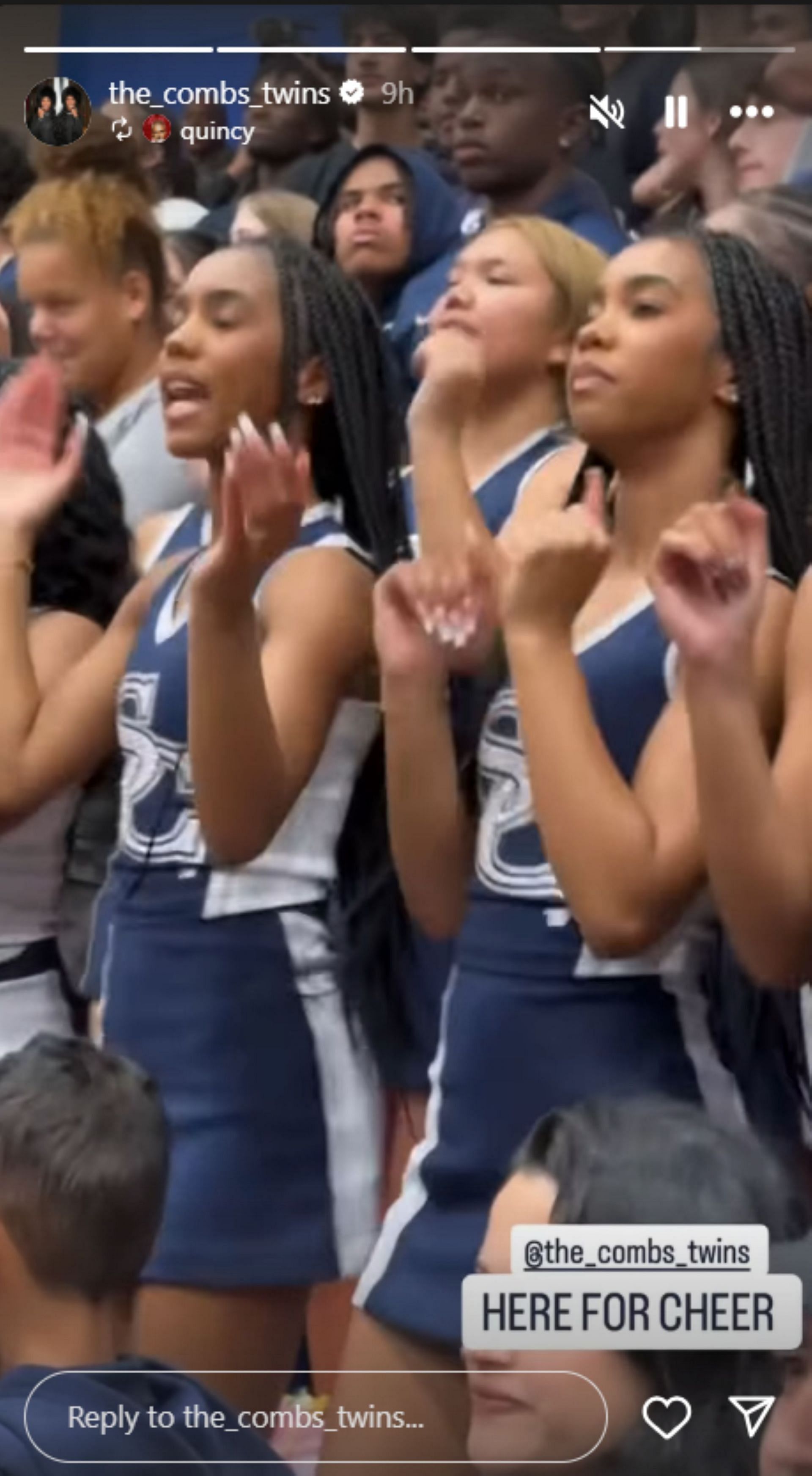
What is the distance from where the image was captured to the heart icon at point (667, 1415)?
2.52 m

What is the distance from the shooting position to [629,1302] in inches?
99.0

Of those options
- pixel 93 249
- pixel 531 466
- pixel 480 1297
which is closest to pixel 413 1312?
pixel 480 1297

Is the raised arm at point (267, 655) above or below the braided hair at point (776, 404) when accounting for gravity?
below

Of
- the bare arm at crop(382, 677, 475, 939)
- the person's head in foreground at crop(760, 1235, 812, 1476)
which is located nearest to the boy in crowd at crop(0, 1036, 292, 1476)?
the bare arm at crop(382, 677, 475, 939)

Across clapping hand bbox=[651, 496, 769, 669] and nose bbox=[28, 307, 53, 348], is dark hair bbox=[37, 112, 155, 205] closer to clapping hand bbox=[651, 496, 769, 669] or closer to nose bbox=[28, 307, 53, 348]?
nose bbox=[28, 307, 53, 348]

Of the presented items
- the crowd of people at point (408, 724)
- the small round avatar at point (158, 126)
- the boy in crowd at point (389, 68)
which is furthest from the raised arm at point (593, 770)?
the small round avatar at point (158, 126)

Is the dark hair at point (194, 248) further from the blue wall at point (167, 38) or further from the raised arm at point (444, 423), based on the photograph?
the raised arm at point (444, 423)

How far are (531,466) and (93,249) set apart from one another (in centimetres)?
43

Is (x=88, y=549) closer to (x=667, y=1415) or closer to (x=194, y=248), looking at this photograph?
(x=194, y=248)

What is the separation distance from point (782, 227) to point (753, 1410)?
0.96 metres

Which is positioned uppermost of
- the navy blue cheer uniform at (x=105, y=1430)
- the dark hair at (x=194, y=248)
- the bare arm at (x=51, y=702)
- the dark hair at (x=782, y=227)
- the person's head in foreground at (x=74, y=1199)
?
the dark hair at (x=782, y=227)

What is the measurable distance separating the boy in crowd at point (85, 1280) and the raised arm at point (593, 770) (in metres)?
0.43

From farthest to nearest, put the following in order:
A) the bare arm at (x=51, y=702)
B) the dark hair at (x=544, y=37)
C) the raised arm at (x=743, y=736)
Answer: the bare arm at (x=51, y=702) → the dark hair at (x=544, y=37) → the raised arm at (x=743, y=736)

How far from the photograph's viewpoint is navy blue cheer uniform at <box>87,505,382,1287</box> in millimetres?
2635
